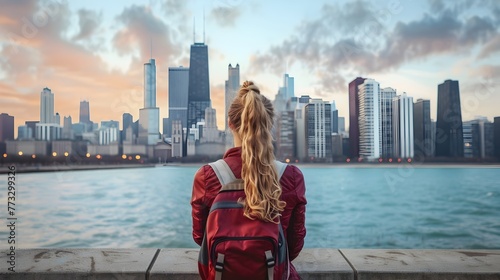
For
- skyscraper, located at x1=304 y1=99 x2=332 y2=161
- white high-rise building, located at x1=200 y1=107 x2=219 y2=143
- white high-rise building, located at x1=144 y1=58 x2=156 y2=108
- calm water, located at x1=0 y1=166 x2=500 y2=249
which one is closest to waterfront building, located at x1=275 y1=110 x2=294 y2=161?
skyscraper, located at x1=304 y1=99 x2=332 y2=161

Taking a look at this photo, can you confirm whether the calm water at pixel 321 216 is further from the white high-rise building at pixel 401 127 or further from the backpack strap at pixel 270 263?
the backpack strap at pixel 270 263

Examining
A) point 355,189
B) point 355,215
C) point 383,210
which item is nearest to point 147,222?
point 355,215

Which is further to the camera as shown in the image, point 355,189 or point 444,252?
point 355,189

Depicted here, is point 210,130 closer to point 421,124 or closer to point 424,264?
point 421,124

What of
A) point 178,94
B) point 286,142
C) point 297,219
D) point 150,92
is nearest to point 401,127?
point 286,142

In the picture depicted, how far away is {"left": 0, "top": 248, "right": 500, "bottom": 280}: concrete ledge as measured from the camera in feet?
9.43

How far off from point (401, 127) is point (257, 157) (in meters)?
29.0

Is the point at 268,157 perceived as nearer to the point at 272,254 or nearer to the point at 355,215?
the point at 272,254

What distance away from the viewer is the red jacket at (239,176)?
6.44 feet

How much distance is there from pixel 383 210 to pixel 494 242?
29.8 m

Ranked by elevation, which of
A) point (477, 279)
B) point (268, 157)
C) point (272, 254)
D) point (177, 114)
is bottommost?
point (477, 279)

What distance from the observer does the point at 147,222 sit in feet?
186

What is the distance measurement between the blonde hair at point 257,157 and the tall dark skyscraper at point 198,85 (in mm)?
45364

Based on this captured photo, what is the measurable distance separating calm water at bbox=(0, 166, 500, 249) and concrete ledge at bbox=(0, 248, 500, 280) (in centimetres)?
2625
